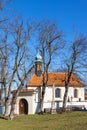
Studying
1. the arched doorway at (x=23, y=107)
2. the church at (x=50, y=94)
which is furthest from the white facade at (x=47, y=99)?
the arched doorway at (x=23, y=107)

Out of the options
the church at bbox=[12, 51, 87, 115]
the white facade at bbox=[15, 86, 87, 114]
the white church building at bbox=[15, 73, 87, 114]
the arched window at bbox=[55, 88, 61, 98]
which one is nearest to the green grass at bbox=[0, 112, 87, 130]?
the white facade at bbox=[15, 86, 87, 114]

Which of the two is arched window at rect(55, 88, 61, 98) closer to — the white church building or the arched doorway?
the white church building

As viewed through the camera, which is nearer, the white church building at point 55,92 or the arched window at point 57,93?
the white church building at point 55,92

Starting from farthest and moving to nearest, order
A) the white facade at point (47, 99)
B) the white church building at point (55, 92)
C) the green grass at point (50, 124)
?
the white church building at point (55, 92) → the white facade at point (47, 99) → the green grass at point (50, 124)

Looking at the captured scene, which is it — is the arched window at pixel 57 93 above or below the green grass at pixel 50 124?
above

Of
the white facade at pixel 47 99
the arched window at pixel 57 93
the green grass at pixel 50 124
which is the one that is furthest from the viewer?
the arched window at pixel 57 93

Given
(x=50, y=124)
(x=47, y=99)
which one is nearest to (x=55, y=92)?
(x=47, y=99)

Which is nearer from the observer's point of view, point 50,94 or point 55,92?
point 50,94

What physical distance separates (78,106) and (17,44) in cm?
2908

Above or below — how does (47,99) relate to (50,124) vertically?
above

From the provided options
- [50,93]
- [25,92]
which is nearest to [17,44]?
[25,92]

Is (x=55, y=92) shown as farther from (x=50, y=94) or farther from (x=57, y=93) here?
(x=50, y=94)

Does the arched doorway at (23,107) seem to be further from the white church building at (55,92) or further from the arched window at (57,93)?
the arched window at (57,93)

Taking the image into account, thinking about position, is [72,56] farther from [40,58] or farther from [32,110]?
[32,110]
